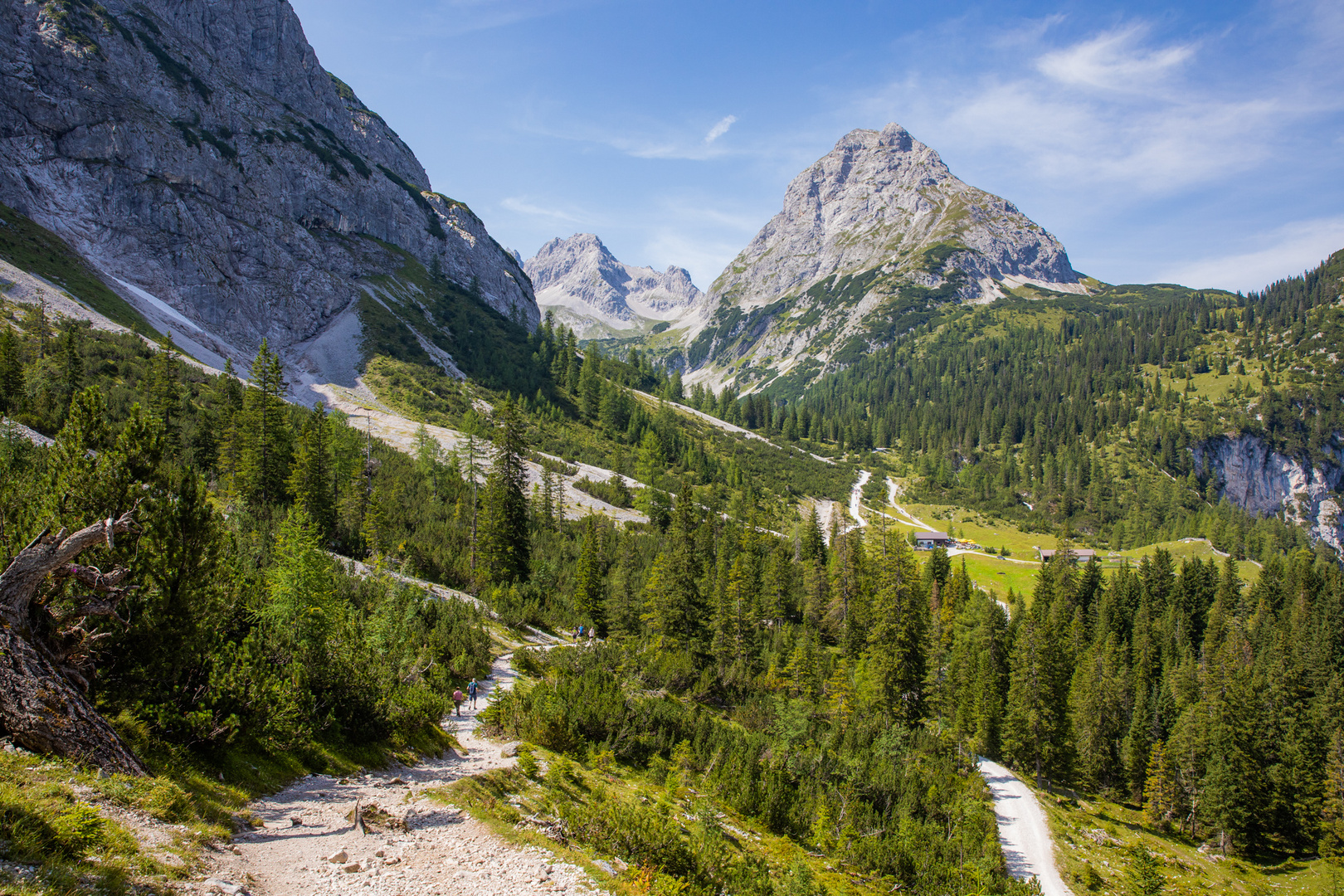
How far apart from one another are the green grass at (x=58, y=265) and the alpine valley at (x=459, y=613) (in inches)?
36.8

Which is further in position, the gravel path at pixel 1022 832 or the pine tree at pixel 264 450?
the pine tree at pixel 264 450

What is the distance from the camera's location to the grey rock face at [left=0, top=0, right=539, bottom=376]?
97.9 m

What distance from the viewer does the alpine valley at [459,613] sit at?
1096 cm

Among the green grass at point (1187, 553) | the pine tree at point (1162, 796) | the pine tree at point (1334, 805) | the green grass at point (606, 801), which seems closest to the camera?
the green grass at point (606, 801)

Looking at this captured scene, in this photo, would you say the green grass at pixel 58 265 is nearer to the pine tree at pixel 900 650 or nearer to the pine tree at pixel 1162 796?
the pine tree at pixel 900 650

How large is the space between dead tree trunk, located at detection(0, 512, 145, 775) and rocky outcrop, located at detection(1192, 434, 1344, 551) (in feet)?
806

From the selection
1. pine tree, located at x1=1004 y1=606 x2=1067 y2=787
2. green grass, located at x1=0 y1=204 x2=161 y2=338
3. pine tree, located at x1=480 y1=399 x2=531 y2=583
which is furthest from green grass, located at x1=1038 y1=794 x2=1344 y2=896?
green grass, located at x1=0 y1=204 x2=161 y2=338

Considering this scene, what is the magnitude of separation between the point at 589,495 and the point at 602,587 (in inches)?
1658

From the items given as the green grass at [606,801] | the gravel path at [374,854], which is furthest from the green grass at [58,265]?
the gravel path at [374,854]

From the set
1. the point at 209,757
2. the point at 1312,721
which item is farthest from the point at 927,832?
the point at 1312,721

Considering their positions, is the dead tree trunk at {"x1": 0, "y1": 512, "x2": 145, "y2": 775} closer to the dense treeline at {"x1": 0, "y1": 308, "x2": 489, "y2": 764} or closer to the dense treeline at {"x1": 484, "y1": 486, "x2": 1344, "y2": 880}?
the dense treeline at {"x1": 0, "y1": 308, "x2": 489, "y2": 764}

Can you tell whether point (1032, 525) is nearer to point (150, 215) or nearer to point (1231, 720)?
point (1231, 720)

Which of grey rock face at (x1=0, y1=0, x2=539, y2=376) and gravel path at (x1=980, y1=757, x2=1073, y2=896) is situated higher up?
grey rock face at (x1=0, y1=0, x2=539, y2=376)

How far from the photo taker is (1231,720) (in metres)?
51.6
